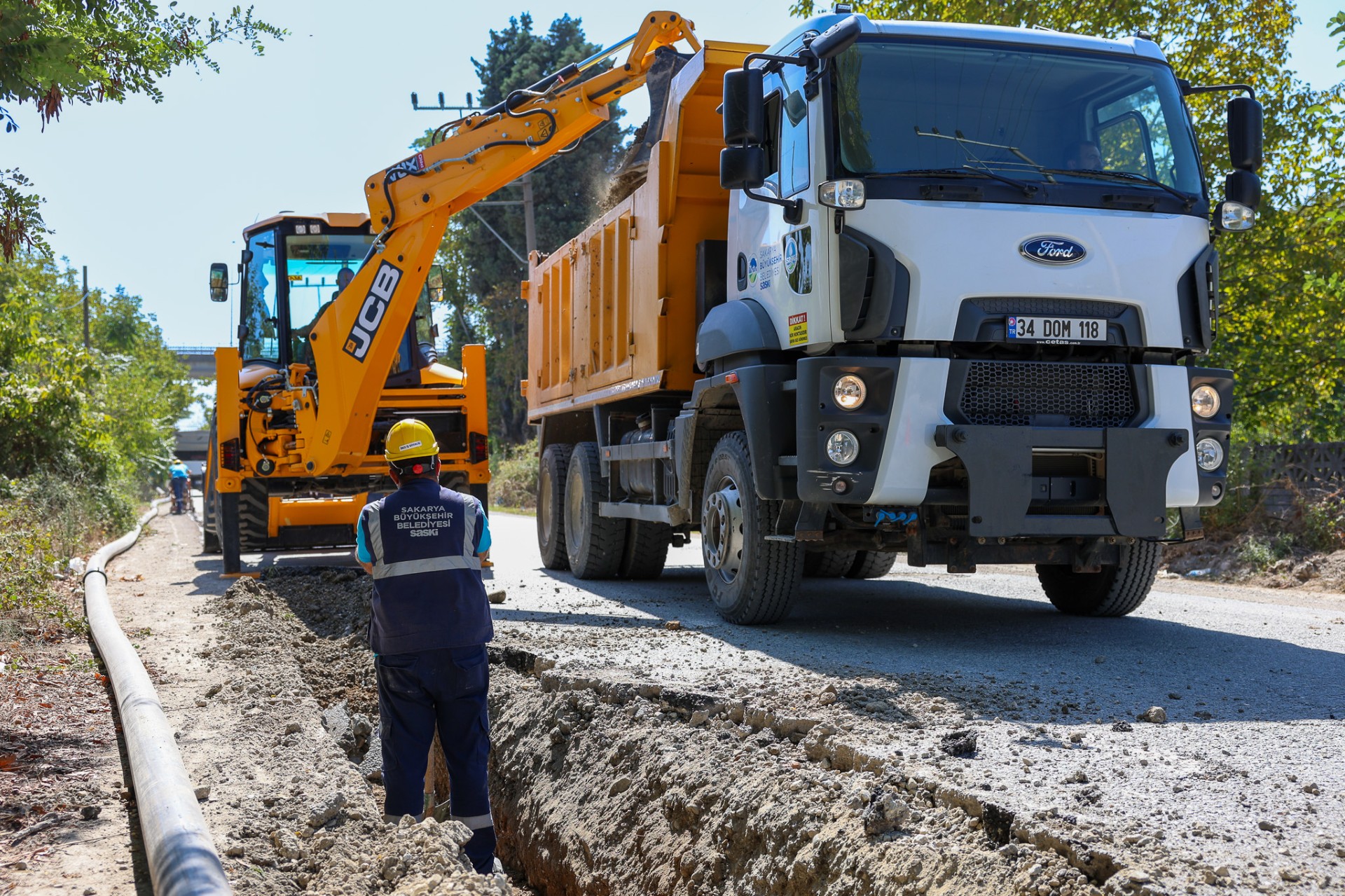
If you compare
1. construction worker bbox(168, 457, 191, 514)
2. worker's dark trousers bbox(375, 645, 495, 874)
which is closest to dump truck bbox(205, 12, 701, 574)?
worker's dark trousers bbox(375, 645, 495, 874)

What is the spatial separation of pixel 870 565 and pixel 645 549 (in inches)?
84.8

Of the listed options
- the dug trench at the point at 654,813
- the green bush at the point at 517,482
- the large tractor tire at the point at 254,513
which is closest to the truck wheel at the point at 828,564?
the dug trench at the point at 654,813

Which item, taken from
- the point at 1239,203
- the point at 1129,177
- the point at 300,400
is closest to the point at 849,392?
the point at 1129,177

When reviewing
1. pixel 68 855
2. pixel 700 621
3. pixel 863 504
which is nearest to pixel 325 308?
pixel 700 621

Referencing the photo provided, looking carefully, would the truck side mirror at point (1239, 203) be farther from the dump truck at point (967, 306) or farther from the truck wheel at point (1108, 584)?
the truck wheel at point (1108, 584)

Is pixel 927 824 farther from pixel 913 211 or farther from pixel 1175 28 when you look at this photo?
pixel 1175 28

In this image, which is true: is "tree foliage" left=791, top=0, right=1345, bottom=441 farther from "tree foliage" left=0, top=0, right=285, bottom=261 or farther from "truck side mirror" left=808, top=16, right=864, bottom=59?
"tree foliage" left=0, top=0, right=285, bottom=261

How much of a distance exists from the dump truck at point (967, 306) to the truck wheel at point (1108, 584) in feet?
0.10

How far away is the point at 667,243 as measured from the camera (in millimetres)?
9242

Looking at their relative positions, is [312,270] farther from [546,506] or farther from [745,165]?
[745,165]

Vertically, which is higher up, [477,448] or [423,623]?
[477,448]

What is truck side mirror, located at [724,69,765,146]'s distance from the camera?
7.15 meters

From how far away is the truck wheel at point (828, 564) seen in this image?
37.3 ft

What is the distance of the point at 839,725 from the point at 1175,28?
11.8 metres
